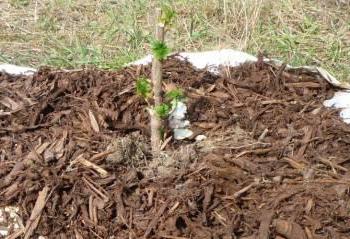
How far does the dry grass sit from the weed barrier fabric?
978 mm

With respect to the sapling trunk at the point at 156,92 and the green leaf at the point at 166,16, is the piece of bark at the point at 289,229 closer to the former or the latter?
the sapling trunk at the point at 156,92

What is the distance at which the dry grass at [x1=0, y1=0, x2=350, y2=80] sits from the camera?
3664mm

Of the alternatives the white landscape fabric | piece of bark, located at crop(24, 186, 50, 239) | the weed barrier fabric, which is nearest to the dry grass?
the white landscape fabric

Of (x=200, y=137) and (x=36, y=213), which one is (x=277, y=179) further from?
(x=36, y=213)

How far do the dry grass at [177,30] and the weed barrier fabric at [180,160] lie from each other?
0.98 metres

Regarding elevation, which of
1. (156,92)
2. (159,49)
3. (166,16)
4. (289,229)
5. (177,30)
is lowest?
(289,229)

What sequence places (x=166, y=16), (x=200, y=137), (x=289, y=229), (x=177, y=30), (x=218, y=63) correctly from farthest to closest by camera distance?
1. (x=177, y=30)
2. (x=218, y=63)
3. (x=200, y=137)
4. (x=166, y=16)
5. (x=289, y=229)

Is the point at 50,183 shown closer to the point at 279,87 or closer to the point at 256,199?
the point at 256,199

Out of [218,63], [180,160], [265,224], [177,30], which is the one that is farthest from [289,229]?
[177,30]

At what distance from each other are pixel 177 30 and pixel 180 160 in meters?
1.91

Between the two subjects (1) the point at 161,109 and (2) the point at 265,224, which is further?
(1) the point at 161,109

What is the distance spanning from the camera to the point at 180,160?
2127 mm

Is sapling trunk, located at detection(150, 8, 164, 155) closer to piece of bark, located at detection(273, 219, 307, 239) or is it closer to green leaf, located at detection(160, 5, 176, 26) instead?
green leaf, located at detection(160, 5, 176, 26)

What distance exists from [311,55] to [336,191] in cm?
185
